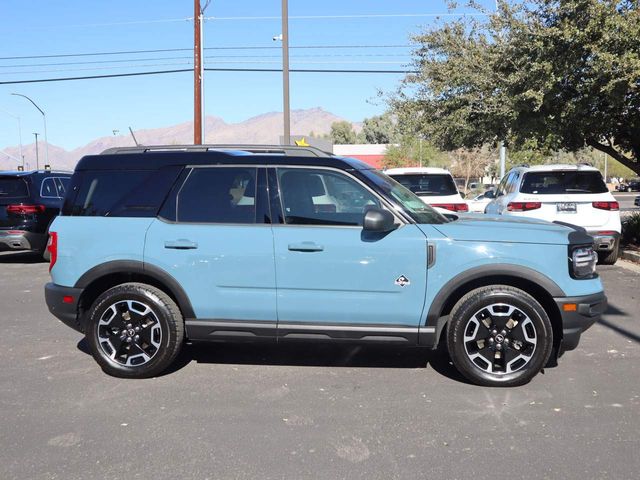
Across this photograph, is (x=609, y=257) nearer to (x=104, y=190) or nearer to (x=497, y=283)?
(x=497, y=283)

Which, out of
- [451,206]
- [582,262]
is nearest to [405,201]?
[582,262]

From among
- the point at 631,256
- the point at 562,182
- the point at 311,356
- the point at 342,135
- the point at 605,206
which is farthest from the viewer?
the point at 342,135

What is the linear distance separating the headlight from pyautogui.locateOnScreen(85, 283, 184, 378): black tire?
3.10m

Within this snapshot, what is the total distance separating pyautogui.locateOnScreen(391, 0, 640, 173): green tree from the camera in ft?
29.8

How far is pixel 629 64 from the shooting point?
28.8 ft

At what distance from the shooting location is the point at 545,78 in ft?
31.6

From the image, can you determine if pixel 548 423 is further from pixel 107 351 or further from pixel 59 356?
pixel 59 356

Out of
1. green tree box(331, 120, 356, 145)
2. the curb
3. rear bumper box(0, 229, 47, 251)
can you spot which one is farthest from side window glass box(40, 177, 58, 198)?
green tree box(331, 120, 356, 145)

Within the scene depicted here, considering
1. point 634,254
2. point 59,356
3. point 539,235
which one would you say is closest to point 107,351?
point 59,356

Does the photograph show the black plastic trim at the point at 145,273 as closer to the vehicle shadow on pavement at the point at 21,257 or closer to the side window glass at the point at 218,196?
the side window glass at the point at 218,196

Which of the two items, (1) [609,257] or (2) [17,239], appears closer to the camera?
(1) [609,257]

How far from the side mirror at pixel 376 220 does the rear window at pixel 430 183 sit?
20.3ft

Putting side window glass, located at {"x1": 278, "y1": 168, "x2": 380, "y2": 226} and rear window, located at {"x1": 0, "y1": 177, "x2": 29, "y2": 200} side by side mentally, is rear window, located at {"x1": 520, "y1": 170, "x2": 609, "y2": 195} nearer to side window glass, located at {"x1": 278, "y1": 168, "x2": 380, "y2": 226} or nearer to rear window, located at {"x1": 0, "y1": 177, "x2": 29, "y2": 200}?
side window glass, located at {"x1": 278, "y1": 168, "x2": 380, "y2": 226}

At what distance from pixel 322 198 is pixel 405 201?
70 cm
